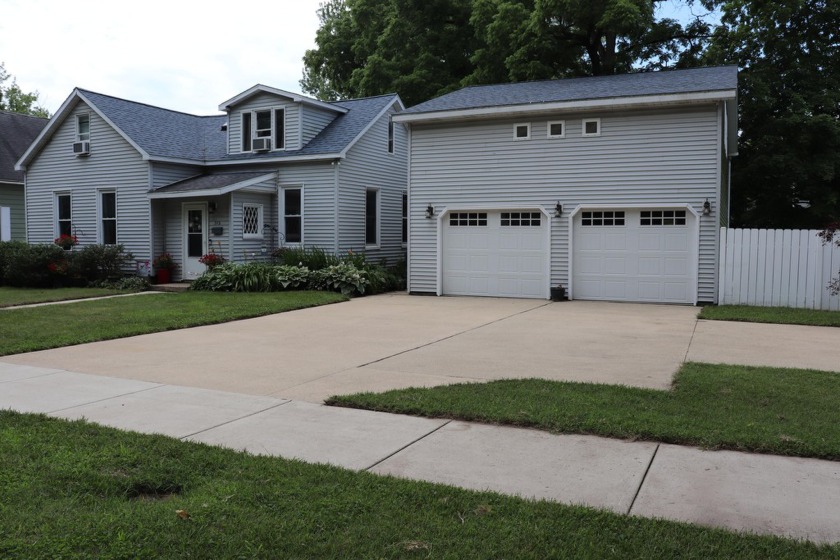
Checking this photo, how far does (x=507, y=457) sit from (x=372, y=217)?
56.7ft

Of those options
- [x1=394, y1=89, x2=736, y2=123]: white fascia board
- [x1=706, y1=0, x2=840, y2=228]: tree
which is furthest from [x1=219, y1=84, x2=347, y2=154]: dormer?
[x1=706, y1=0, x2=840, y2=228]: tree

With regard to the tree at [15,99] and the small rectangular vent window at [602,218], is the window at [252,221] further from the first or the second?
the tree at [15,99]

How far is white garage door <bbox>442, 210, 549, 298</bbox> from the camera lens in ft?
54.9

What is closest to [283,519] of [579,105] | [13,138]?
[579,105]

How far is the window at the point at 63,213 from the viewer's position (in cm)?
2217

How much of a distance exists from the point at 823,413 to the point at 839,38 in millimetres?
21819

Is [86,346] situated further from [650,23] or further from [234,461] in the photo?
[650,23]

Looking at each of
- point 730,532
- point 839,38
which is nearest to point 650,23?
point 839,38

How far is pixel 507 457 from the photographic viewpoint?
4.93 m

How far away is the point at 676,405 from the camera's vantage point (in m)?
6.18

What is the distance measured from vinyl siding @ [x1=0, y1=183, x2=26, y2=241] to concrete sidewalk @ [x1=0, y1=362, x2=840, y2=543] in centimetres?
2102

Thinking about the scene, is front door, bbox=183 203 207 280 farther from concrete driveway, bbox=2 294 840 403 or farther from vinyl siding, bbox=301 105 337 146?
concrete driveway, bbox=2 294 840 403

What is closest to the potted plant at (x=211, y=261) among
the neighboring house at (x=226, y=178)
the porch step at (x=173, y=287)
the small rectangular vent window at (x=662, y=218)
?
the neighboring house at (x=226, y=178)

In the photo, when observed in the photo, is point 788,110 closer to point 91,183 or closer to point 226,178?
point 226,178
